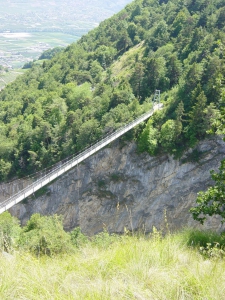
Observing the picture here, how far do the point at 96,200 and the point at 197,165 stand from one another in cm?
1223

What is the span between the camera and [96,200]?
35.8m

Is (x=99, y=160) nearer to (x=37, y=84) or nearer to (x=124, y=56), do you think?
(x=124, y=56)

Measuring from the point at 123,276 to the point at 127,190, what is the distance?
97.0 feet

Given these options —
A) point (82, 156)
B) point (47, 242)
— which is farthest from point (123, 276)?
point (82, 156)

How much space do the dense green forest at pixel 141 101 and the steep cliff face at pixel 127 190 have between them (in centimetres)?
188

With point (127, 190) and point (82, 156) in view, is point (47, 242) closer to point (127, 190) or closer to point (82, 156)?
point (82, 156)

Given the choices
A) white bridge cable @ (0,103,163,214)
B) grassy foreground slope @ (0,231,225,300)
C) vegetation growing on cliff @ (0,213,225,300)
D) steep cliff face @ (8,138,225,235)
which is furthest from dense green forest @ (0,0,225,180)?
grassy foreground slope @ (0,231,225,300)

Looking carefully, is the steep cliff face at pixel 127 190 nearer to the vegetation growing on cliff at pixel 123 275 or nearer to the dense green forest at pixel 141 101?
the dense green forest at pixel 141 101

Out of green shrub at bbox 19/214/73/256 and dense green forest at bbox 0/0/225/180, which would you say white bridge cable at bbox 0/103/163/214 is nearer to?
dense green forest at bbox 0/0/225/180

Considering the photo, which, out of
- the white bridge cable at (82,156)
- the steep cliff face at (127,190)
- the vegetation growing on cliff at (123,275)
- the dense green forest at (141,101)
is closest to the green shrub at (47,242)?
the vegetation growing on cliff at (123,275)

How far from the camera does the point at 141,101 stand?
4169cm

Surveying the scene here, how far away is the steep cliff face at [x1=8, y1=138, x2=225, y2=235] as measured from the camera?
101 ft

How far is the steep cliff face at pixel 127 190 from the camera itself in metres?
30.7

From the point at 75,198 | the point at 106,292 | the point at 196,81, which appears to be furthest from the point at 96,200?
the point at 106,292
